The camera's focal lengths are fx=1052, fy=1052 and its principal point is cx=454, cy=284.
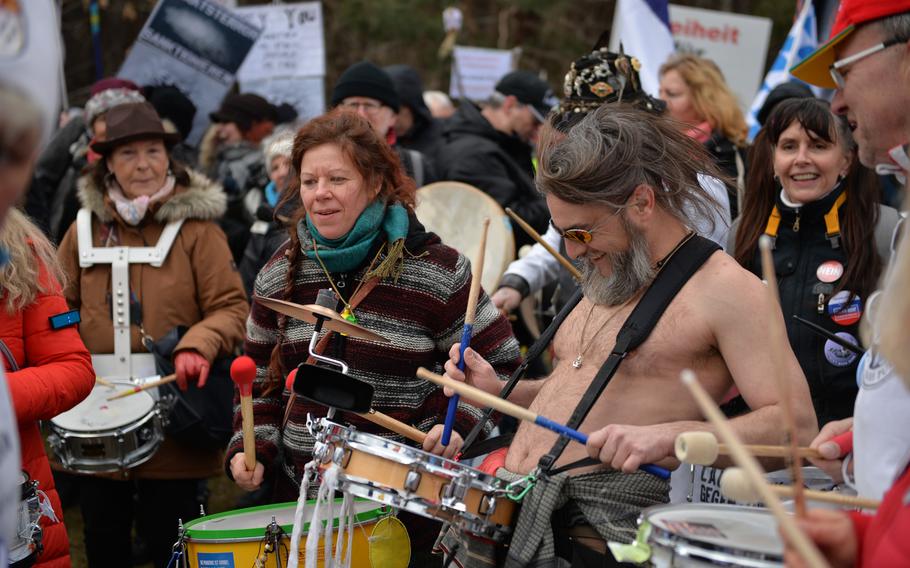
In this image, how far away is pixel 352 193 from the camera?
12.6 ft

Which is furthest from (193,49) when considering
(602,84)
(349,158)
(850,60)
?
(850,60)

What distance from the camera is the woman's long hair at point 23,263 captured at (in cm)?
344

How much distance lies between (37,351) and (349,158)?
4.18ft

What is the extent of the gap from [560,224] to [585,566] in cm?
98

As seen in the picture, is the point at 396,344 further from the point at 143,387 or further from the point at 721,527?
the point at 721,527

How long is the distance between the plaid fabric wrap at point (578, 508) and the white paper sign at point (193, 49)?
590 cm

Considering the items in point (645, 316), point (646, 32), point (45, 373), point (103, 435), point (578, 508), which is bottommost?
point (103, 435)

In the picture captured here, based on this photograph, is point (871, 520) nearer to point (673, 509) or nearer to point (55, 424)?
point (673, 509)

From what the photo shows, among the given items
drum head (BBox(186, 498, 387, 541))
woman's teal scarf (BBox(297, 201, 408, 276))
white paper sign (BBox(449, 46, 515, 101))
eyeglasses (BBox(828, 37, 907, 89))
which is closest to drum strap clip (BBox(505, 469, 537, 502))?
drum head (BBox(186, 498, 387, 541))

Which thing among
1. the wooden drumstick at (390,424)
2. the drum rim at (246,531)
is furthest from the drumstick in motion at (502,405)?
the drum rim at (246,531)

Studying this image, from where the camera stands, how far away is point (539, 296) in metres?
6.04

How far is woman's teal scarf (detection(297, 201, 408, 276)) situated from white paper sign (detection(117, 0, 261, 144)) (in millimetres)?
4507

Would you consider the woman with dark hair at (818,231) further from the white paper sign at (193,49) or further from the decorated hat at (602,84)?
the white paper sign at (193,49)

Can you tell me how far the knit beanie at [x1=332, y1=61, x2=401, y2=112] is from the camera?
632 centimetres
